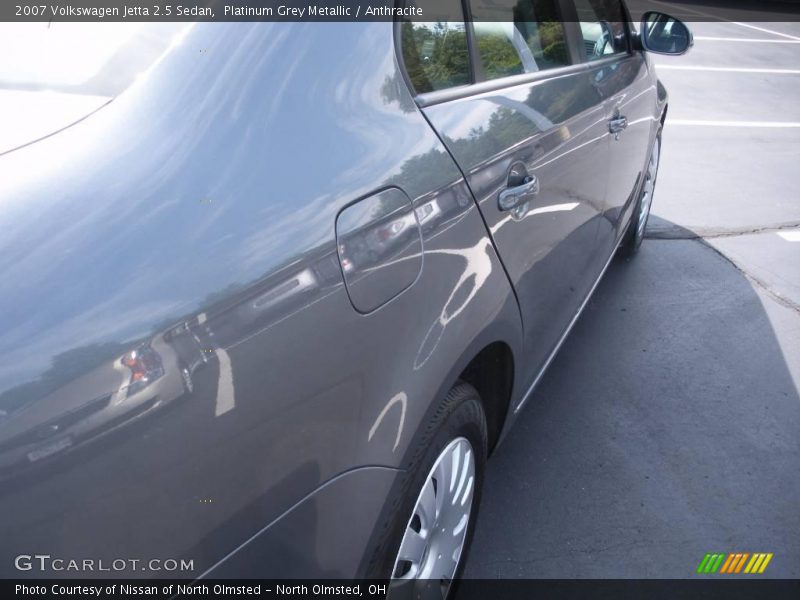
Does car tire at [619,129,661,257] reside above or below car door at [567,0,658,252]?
below

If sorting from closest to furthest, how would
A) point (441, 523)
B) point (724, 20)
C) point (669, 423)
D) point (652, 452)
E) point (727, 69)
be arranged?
point (441, 523) → point (652, 452) → point (669, 423) → point (727, 69) → point (724, 20)

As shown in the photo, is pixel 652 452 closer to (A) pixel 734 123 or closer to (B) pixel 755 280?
(B) pixel 755 280

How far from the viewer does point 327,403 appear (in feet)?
3.88

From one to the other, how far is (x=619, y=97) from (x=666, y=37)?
109 centimetres

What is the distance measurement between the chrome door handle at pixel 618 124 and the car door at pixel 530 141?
0.31 feet

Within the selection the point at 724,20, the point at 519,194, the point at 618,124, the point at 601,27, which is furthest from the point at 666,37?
the point at 724,20

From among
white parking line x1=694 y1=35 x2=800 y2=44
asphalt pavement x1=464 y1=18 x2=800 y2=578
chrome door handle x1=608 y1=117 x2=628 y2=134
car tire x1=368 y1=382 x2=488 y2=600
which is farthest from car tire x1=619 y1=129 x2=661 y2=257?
white parking line x1=694 y1=35 x2=800 y2=44

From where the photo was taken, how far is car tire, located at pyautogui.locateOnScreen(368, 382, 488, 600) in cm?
149

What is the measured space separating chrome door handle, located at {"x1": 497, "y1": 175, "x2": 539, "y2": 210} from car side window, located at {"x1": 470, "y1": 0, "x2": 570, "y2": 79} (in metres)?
0.33

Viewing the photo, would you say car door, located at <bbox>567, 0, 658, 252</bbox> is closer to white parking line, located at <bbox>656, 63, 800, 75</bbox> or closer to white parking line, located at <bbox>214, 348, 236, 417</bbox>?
white parking line, located at <bbox>214, 348, 236, 417</bbox>

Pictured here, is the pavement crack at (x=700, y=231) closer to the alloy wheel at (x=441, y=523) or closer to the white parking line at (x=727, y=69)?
the alloy wheel at (x=441, y=523)

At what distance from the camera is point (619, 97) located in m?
3.01

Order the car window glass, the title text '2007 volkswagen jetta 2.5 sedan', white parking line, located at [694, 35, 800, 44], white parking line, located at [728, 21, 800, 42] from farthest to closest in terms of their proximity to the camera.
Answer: white parking line, located at [728, 21, 800, 42] < white parking line, located at [694, 35, 800, 44] < the car window glass < the title text '2007 volkswagen jetta 2.5 sedan'

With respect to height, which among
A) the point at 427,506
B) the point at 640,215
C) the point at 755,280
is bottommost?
the point at 755,280
